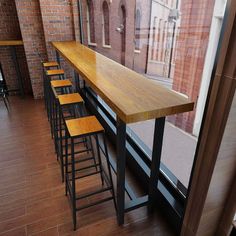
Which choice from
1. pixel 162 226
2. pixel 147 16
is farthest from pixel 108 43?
pixel 162 226

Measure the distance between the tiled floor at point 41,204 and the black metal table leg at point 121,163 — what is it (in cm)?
20

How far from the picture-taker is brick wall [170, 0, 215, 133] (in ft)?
4.96

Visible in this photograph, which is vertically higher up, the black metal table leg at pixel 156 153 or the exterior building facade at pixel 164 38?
the exterior building facade at pixel 164 38

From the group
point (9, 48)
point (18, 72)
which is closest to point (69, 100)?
point (18, 72)

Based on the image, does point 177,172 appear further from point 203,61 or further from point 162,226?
point 203,61

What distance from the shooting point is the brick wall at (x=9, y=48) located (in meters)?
4.27

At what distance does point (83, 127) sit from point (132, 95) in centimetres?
58

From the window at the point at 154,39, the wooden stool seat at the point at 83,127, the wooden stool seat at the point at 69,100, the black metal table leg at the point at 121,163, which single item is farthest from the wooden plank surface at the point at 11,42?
the black metal table leg at the point at 121,163

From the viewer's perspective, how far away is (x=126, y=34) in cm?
293

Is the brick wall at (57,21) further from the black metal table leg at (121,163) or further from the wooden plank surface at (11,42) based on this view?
the black metal table leg at (121,163)

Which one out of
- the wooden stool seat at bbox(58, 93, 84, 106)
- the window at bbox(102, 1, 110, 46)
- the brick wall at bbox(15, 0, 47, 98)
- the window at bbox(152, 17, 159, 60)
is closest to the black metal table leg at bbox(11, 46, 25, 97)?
the brick wall at bbox(15, 0, 47, 98)

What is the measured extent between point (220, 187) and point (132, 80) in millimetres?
1010

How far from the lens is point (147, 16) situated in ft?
7.77

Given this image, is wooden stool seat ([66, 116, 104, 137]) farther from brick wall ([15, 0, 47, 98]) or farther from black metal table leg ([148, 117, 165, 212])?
brick wall ([15, 0, 47, 98])
